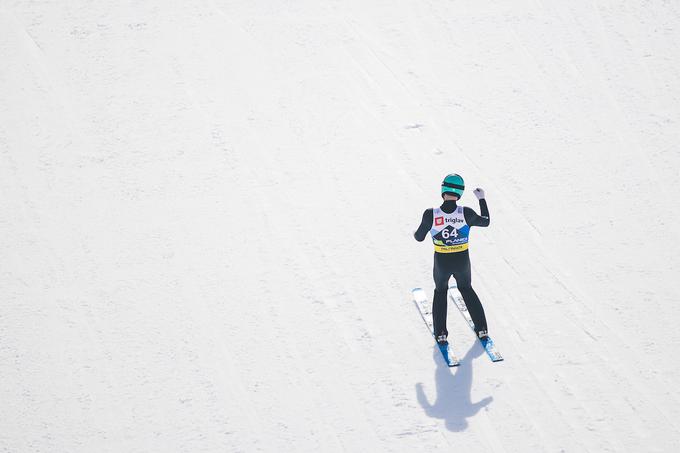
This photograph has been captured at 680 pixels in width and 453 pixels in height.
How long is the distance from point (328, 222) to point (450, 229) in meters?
2.30

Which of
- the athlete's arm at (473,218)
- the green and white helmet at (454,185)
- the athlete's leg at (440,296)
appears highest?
the green and white helmet at (454,185)

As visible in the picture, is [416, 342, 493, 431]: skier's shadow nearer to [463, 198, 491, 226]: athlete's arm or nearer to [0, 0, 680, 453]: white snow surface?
[0, 0, 680, 453]: white snow surface

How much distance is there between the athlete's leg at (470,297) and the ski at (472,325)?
156 mm

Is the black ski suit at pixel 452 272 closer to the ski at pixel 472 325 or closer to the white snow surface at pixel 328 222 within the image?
the ski at pixel 472 325

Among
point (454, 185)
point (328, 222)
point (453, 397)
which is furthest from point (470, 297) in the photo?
point (328, 222)

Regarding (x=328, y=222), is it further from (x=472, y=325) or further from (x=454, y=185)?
(x=454, y=185)

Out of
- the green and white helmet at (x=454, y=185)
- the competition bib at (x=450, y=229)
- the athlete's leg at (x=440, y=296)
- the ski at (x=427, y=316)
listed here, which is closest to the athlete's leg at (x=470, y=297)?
the athlete's leg at (x=440, y=296)

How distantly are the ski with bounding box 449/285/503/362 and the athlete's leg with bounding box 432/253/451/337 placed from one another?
16.0 inches

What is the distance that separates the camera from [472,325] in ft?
25.5

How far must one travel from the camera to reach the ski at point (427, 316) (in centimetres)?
729

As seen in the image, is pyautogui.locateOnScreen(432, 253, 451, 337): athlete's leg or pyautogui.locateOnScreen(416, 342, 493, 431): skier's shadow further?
pyautogui.locateOnScreen(432, 253, 451, 337): athlete's leg

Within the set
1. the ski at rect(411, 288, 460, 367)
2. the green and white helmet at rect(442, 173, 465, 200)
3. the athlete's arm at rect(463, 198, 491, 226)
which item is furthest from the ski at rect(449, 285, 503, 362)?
the green and white helmet at rect(442, 173, 465, 200)

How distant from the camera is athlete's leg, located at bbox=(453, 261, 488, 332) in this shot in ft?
23.7

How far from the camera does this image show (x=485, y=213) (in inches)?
282
